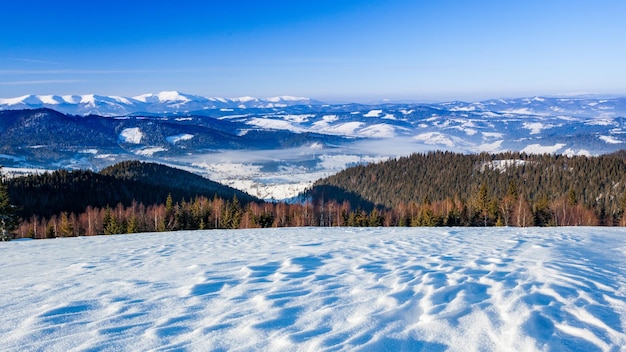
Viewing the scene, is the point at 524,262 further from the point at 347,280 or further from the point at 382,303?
the point at 382,303

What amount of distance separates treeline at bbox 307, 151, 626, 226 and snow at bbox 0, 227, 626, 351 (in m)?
60.5

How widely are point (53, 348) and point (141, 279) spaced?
4079mm

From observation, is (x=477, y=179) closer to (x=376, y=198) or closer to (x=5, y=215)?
(x=376, y=198)

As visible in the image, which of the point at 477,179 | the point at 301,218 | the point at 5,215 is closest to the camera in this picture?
the point at 5,215

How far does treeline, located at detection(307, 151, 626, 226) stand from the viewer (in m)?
103

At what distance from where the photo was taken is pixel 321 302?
21.3 feet

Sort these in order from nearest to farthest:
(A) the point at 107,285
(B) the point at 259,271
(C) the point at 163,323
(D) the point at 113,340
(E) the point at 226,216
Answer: (D) the point at 113,340 → (C) the point at 163,323 → (A) the point at 107,285 → (B) the point at 259,271 → (E) the point at 226,216

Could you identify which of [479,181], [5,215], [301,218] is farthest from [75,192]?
[479,181]

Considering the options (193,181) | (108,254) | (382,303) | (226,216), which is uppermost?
(382,303)

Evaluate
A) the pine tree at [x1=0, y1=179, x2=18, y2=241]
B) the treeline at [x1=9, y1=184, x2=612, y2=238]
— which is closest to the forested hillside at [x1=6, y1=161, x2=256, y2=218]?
the treeline at [x1=9, y1=184, x2=612, y2=238]

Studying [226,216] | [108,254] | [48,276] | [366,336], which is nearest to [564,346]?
[366,336]

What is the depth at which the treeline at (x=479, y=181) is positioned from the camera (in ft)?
336

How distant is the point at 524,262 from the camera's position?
10227mm

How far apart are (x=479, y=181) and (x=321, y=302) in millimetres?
148688
